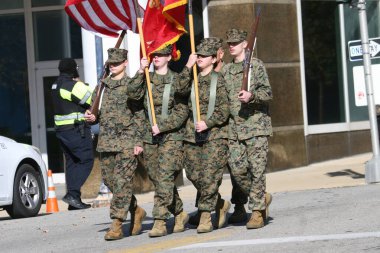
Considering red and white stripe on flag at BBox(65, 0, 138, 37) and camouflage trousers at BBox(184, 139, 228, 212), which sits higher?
red and white stripe on flag at BBox(65, 0, 138, 37)

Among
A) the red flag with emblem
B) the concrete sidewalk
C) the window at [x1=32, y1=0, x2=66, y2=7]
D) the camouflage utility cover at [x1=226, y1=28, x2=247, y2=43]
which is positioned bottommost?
the concrete sidewalk

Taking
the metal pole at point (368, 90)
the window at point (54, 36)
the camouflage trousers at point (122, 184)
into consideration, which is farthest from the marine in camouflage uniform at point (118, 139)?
the window at point (54, 36)

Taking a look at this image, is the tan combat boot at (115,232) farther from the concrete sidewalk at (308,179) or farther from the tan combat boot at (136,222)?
the concrete sidewalk at (308,179)

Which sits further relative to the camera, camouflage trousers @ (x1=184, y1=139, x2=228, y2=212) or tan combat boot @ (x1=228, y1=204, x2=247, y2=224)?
tan combat boot @ (x1=228, y1=204, x2=247, y2=224)

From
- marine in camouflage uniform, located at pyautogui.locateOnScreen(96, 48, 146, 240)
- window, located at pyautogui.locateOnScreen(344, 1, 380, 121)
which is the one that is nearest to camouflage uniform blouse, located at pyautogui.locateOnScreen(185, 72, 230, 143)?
marine in camouflage uniform, located at pyautogui.locateOnScreen(96, 48, 146, 240)

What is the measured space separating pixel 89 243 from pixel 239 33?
2563 mm

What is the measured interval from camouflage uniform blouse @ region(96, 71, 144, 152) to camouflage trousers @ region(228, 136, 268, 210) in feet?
3.15

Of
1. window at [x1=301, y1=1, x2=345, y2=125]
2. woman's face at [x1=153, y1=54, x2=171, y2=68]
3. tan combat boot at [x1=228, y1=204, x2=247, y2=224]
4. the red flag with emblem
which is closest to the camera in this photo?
woman's face at [x1=153, y1=54, x2=171, y2=68]

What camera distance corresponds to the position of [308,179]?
1889 centimetres

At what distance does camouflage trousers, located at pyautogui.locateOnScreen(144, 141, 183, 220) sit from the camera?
11.6 meters

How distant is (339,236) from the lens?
10.9 meters

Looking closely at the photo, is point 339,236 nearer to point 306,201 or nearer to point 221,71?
point 221,71

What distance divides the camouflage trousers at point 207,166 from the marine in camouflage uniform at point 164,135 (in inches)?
4.5

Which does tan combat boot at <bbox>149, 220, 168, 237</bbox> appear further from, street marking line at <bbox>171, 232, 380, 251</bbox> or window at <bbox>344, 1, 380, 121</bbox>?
window at <bbox>344, 1, 380, 121</bbox>
